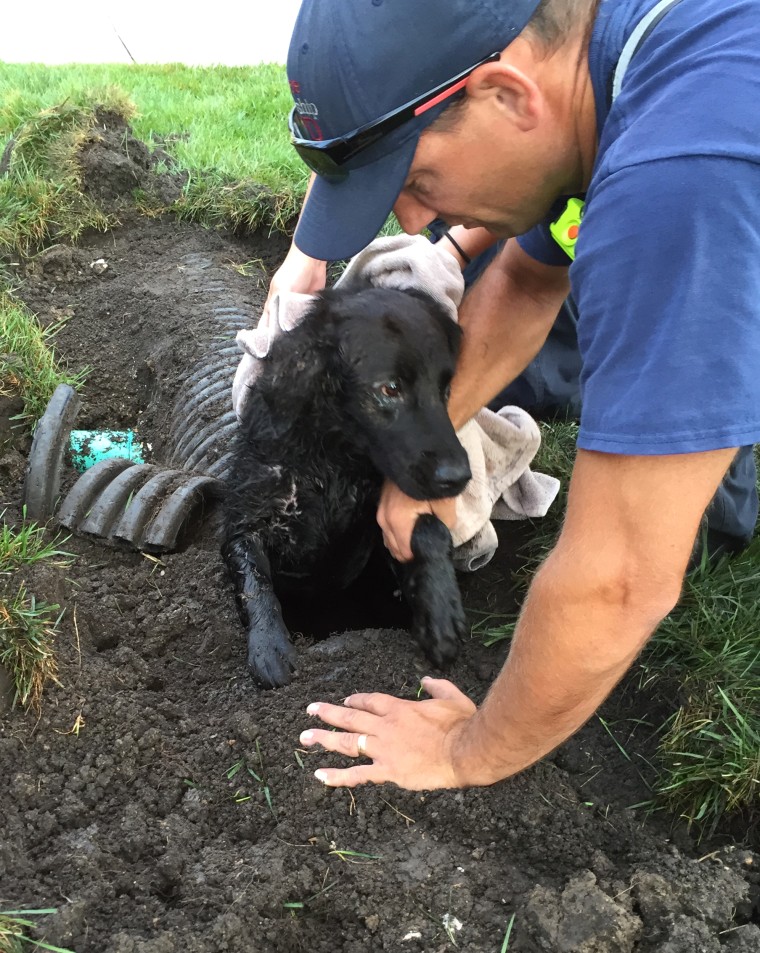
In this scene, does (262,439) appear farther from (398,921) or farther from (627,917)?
(627,917)

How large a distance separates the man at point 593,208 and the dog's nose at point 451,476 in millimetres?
690

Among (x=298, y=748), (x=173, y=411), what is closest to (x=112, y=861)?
(x=298, y=748)

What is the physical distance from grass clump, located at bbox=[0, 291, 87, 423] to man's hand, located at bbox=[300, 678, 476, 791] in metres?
1.96

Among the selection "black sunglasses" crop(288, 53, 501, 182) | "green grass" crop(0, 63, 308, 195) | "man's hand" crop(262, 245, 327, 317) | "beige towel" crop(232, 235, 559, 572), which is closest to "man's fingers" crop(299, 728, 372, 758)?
"beige towel" crop(232, 235, 559, 572)

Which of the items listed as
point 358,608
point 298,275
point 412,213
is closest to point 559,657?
A: point 412,213

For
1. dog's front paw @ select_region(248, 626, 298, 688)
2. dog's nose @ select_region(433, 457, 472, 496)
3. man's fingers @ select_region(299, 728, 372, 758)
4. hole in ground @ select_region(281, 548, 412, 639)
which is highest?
dog's nose @ select_region(433, 457, 472, 496)

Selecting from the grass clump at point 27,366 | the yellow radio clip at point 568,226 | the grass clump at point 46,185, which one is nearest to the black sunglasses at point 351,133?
the yellow radio clip at point 568,226

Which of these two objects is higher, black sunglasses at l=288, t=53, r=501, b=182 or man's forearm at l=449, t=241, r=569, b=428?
black sunglasses at l=288, t=53, r=501, b=182

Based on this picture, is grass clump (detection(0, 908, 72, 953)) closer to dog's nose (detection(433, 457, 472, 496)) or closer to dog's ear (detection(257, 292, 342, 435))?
dog's nose (detection(433, 457, 472, 496))

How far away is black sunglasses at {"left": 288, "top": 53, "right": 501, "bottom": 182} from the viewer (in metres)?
1.42

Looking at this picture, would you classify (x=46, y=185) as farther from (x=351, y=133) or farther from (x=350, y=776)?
(x=350, y=776)

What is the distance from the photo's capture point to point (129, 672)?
7.43 ft

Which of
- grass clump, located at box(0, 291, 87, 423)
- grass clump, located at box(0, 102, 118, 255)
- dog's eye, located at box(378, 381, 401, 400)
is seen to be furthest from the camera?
grass clump, located at box(0, 102, 118, 255)

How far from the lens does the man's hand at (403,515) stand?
2.59m
